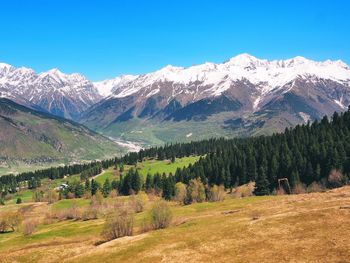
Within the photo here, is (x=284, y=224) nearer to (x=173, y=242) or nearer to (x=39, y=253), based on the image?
(x=173, y=242)

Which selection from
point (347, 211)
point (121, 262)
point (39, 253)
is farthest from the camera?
point (39, 253)

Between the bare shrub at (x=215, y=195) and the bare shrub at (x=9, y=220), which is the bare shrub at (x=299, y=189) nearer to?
the bare shrub at (x=215, y=195)

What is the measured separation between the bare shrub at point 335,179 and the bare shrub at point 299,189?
11.0 metres

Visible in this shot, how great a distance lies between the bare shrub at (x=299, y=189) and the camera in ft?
541

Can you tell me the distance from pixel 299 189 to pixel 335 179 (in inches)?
645

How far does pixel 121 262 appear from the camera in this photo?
7300 cm

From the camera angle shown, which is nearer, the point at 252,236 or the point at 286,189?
the point at 252,236

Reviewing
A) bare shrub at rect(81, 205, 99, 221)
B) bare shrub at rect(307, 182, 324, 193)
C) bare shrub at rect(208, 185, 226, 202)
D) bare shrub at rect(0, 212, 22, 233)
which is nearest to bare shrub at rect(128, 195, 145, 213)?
bare shrub at rect(81, 205, 99, 221)

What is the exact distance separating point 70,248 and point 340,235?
6031 centimetres

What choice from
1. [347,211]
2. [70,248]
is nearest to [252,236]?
[347,211]

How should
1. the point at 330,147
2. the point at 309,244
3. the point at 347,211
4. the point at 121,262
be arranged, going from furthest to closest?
the point at 330,147 → the point at 347,211 → the point at 121,262 → the point at 309,244

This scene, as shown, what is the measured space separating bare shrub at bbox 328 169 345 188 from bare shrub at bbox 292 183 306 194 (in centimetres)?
1101

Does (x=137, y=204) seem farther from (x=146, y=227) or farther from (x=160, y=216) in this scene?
(x=160, y=216)

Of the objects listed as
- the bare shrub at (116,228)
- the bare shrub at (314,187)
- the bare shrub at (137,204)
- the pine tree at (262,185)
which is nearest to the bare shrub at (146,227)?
the bare shrub at (116,228)
